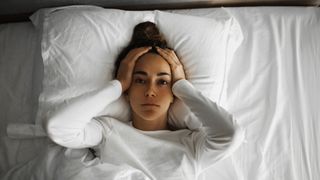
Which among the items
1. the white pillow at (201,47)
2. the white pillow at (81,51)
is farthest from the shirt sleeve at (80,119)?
the white pillow at (201,47)

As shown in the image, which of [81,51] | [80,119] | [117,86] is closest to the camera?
[80,119]

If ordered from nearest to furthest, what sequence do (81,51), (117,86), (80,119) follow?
(80,119), (117,86), (81,51)

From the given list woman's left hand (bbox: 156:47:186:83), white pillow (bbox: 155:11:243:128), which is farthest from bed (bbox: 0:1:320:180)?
woman's left hand (bbox: 156:47:186:83)

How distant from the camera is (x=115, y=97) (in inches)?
46.7

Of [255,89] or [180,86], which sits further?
[255,89]

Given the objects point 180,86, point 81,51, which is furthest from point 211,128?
point 81,51

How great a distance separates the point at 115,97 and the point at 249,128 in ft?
1.57

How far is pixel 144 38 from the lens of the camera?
50.8 inches

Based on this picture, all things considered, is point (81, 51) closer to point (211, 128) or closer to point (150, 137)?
point (150, 137)

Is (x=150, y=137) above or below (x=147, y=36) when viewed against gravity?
below

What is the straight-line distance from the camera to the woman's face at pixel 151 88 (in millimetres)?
1188

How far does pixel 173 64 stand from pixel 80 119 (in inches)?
13.9

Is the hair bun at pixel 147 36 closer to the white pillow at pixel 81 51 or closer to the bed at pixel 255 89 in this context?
the white pillow at pixel 81 51

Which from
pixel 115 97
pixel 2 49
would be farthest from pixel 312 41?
pixel 2 49
